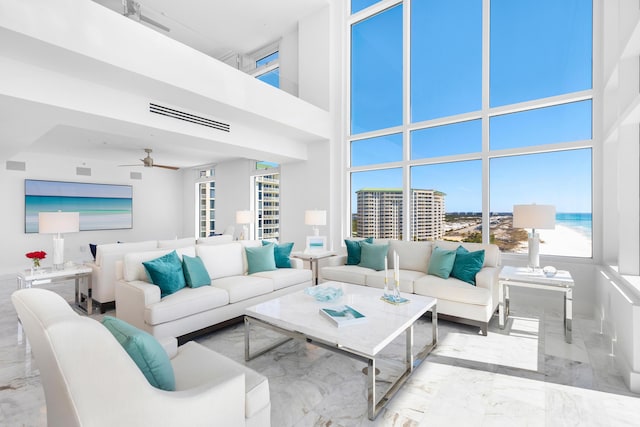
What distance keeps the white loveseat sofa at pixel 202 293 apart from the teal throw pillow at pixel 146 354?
158 cm

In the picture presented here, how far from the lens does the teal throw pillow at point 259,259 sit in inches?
158

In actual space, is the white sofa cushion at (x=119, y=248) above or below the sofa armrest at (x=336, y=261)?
above

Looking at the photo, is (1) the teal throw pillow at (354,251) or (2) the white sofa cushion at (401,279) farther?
(1) the teal throw pillow at (354,251)

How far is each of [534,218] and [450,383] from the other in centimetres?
220

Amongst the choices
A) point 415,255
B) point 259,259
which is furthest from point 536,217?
point 259,259

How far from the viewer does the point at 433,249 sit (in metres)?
4.12

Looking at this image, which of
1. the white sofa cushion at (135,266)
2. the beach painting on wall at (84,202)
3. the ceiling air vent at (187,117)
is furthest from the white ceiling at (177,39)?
the white sofa cushion at (135,266)

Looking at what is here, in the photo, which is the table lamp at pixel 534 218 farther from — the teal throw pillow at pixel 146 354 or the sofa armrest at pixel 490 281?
the teal throw pillow at pixel 146 354

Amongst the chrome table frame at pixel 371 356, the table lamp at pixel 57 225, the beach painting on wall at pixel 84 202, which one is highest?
the beach painting on wall at pixel 84 202

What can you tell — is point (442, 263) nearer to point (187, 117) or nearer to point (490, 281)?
point (490, 281)

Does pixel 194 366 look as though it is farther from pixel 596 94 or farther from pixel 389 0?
pixel 389 0

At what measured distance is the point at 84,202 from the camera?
8.01 m

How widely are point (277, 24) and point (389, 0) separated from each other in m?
2.45

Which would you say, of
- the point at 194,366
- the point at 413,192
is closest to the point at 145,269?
the point at 194,366
